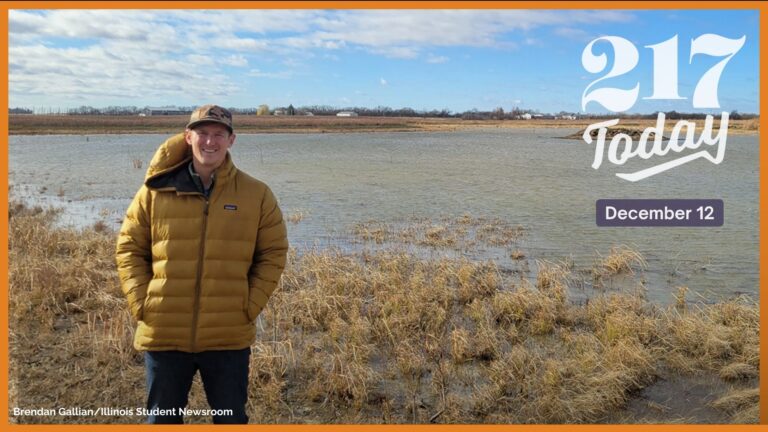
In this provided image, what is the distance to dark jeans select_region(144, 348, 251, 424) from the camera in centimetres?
388

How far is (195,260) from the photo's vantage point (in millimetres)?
3807

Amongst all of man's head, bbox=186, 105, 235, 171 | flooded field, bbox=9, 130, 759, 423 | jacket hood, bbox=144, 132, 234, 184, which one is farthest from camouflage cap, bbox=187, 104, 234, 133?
flooded field, bbox=9, 130, 759, 423

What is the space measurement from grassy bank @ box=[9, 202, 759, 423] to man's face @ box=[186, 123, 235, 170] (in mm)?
2939

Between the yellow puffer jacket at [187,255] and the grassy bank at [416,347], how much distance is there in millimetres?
2065

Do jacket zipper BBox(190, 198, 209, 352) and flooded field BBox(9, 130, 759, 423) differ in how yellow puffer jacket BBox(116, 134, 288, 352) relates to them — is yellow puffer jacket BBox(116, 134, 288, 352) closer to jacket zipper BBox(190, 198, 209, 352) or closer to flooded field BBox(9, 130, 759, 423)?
jacket zipper BBox(190, 198, 209, 352)

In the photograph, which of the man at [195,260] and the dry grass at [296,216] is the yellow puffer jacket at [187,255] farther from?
the dry grass at [296,216]

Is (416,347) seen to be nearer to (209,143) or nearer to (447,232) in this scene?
(209,143)

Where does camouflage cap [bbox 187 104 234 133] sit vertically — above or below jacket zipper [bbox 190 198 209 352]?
above

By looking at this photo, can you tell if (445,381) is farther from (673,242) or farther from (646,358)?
(673,242)

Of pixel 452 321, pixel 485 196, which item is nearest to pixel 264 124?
pixel 485 196

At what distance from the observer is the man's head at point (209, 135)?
3.75 m

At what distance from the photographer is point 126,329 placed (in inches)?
271

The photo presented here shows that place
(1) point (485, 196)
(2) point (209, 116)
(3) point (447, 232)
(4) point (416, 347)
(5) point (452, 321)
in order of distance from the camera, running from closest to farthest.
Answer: (2) point (209, 116)
(4) point (416, 347)
(5) point (452, 321)
(3) point (447, 232)
(1) point (485, 196)

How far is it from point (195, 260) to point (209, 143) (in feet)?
2.60
